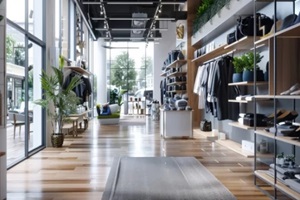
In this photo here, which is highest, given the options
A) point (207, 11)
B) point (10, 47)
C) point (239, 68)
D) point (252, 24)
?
point (207, 11)

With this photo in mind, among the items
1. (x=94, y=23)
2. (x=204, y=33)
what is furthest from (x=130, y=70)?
(x=204, y=33)

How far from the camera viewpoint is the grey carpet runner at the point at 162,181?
3.51 meters

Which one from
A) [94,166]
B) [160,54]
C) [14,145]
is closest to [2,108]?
[94,166]

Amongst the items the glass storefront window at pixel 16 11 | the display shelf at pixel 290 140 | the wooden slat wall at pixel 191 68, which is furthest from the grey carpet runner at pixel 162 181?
the wooden slat wall at pixel 191 68

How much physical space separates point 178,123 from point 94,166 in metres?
3.57

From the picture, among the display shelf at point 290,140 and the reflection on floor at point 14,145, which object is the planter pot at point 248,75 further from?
the reflection on floor at point 14,145

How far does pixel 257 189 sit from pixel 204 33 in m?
5.29

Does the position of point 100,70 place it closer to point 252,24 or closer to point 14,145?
point 14,145

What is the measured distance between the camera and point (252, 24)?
548 centimetres

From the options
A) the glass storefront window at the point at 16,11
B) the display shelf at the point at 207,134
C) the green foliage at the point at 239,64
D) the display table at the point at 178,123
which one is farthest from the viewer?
the display table at the point at 178,123

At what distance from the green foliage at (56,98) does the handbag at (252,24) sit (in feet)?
11.7

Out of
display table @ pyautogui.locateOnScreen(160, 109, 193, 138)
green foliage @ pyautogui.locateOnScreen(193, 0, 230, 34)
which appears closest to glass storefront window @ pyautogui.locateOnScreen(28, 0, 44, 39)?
display table @ pyautogui.locateOnScreen(160, 109, 193, 138)

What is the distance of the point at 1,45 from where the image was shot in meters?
3.66

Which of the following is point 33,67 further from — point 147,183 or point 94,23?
point 94,23
